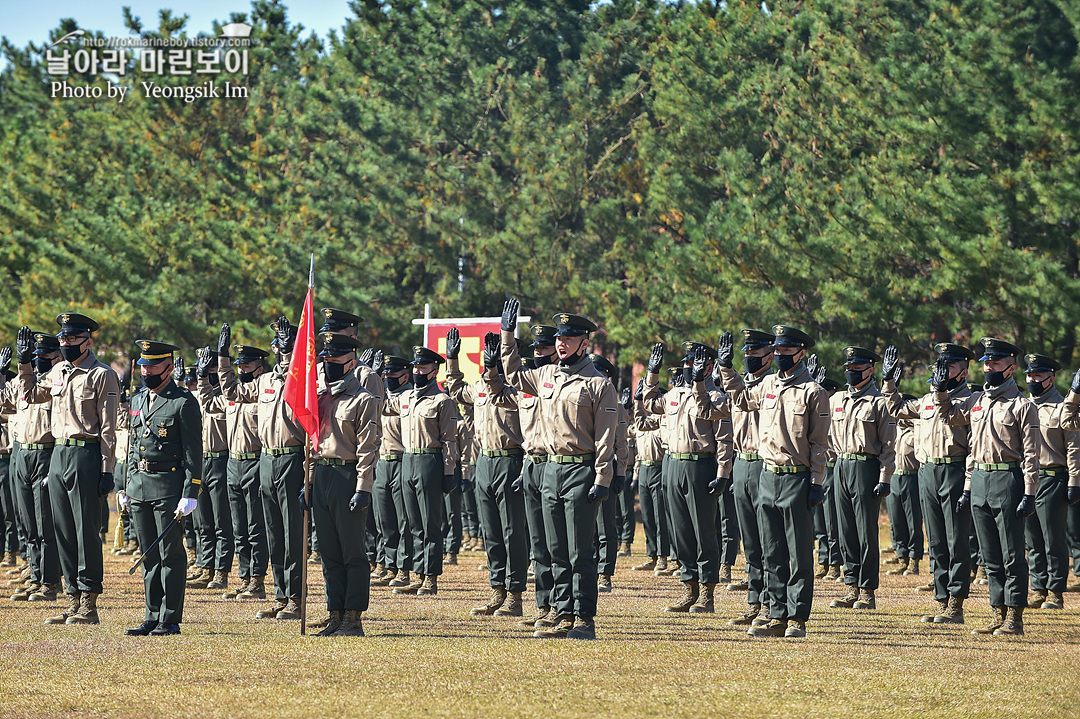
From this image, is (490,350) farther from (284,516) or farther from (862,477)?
(862,477)

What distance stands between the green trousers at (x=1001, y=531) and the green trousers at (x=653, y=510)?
18.4 feet

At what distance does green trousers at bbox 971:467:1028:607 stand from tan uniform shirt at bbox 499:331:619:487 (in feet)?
11.7

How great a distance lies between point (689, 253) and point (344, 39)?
1553cm

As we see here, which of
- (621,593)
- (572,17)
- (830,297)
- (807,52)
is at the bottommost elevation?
(621,593)

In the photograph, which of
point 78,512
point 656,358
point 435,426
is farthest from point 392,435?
point 78,512

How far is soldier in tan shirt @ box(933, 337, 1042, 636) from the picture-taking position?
12109mm

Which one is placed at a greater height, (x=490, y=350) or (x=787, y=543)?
(x=490, y=350)

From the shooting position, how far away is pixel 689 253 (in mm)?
27875

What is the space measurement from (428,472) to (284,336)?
97.1 inches

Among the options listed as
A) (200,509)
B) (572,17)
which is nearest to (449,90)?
(572,17)

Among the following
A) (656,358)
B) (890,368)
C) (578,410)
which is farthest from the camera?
(890,368)

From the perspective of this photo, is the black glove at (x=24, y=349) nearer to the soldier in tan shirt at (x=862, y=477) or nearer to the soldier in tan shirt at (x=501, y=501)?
the soldier in tan shirt at (x=501, y=501)

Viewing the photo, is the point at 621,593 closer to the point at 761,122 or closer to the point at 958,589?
the point at 958,589

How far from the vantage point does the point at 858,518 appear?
45.5ft
